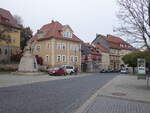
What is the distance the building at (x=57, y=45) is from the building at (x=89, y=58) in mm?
10236

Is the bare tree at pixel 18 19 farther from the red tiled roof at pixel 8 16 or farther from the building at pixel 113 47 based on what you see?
the building at pixel 113 47

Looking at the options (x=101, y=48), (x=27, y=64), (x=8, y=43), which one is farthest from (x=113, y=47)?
(x=27, y=64)

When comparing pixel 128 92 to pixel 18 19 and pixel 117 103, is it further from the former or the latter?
pixel 18 19

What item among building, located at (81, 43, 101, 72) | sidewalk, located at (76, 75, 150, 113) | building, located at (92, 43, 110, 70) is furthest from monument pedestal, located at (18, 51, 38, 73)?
building, located at (92, 43, 110, 70)

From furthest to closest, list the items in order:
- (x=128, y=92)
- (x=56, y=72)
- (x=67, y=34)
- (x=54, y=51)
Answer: (x=67, y=34) < (x=54, y=51) < (x=56, y=72) < (x=128, y=92)

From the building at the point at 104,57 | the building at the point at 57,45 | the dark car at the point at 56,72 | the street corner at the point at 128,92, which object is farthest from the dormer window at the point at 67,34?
the street corner at the point at 128,92

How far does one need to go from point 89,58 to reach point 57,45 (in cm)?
2094

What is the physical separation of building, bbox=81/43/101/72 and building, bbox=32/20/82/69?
1024 cm

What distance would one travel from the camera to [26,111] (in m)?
8.75

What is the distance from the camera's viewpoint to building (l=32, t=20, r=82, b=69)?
61.8m

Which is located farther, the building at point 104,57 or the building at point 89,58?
the building at point 104,57

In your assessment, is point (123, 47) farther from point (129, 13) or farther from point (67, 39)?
point (129, 13)

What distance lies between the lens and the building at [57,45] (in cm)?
6179

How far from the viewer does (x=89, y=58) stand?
80812 mm
